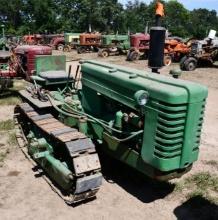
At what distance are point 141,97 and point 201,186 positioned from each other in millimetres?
1999

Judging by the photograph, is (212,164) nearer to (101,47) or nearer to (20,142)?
(20,142)

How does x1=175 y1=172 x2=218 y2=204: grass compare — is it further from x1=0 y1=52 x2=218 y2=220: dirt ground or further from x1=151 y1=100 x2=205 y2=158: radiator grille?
x1=151 y1=100 x2=205 y2=158: radiator grille

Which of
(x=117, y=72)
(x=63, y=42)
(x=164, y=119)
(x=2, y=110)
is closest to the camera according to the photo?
(x=164, y=119)

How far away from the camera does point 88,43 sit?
29547mm

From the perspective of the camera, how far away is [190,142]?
4785mm

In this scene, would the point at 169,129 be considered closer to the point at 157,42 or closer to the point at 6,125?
the point at 157,42

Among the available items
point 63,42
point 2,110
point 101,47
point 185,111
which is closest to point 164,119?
point 185,111

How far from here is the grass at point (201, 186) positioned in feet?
18.5

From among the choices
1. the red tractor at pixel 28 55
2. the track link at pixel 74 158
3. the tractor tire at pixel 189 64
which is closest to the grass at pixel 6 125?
the track link at pixel 74 158

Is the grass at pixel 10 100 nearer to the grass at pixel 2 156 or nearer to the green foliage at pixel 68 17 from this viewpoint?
the grass at pixel 2 156

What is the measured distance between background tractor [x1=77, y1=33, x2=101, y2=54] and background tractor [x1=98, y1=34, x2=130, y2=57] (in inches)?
83.6

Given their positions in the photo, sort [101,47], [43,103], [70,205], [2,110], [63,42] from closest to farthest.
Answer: [70,205], [43,103], [2,110], [101,47], [63,42]

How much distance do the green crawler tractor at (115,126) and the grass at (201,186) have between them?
2.65 ft

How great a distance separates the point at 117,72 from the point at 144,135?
1179mm
